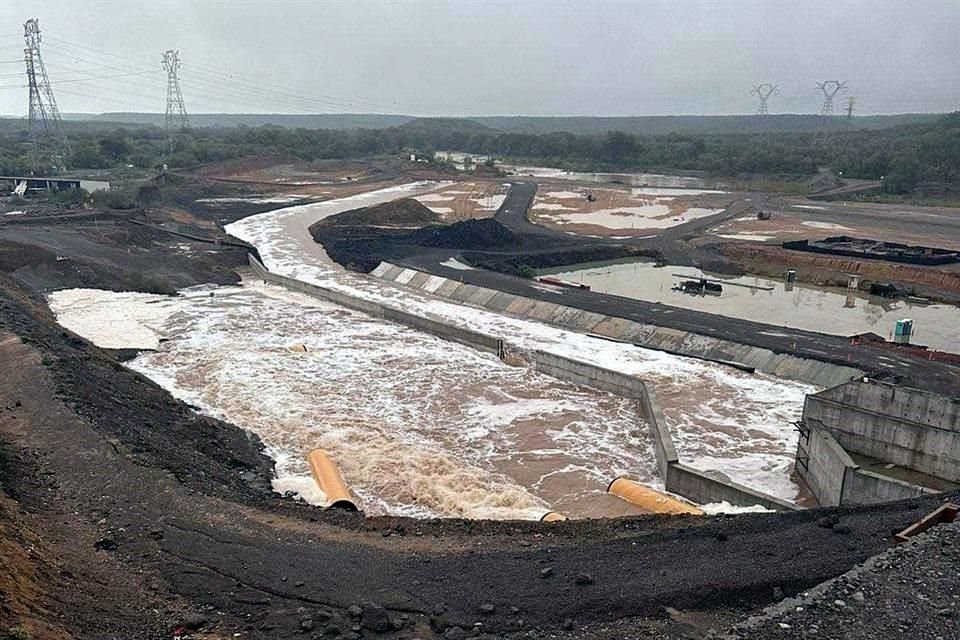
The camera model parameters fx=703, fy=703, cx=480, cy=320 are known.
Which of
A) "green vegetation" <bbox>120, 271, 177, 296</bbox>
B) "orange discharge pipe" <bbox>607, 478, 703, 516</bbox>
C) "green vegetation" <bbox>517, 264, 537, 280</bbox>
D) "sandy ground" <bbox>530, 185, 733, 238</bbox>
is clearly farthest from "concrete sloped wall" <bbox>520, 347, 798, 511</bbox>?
"sandy ground" <bbox>530, 185, 733, 238</bbox>

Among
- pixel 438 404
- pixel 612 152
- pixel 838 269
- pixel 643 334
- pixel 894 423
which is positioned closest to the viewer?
pixel 894 423

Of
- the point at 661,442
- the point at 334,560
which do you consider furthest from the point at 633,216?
the point at 334,560

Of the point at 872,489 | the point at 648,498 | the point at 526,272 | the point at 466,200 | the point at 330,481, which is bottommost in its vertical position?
the point at 330,481

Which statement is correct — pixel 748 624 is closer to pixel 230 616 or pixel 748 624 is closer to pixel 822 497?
pixel 230 616

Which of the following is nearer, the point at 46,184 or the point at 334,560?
the point at 334,560

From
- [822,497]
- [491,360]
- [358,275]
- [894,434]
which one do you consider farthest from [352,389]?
[358,275]

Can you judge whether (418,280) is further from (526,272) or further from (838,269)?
(838,269)
